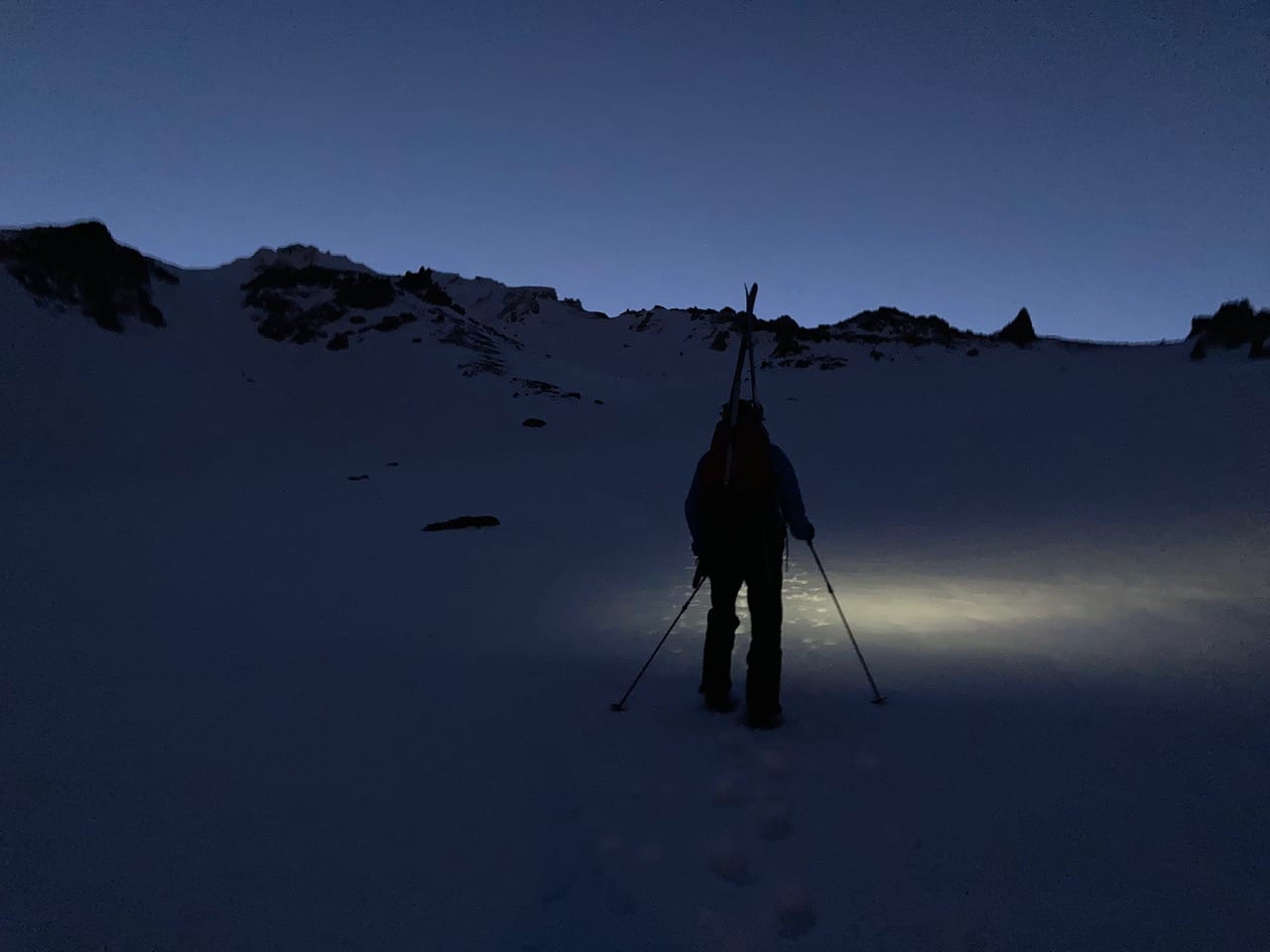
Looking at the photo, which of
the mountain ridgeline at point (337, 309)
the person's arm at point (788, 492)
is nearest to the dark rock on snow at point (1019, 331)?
the mountain ridgeline at point (337, 309)


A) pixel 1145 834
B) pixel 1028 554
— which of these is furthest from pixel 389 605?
pixel 1028 554

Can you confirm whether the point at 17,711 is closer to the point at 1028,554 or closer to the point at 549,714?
the point at 549,714

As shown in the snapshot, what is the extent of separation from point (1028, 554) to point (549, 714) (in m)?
8.98

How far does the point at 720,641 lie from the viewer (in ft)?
17.5

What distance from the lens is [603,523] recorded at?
50.5 feet

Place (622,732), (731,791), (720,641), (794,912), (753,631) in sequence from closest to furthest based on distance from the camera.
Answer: (794,912) → (731,791) → (622,732) → (753,631) → (720,641)

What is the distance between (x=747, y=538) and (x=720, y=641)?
33.6 inches

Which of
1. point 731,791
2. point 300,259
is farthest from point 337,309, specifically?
point 731,791

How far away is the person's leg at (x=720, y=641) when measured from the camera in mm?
5312

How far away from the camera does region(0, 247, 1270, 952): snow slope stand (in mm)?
3133

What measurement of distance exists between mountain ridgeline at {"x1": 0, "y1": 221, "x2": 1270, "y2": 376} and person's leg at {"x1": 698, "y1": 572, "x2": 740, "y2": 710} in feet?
108

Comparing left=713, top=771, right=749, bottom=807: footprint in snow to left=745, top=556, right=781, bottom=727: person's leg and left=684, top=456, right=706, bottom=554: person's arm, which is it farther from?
left=684, top=456, right=706, bottom=554: person's arm

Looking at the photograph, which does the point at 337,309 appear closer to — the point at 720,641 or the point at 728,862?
the point at 720,641

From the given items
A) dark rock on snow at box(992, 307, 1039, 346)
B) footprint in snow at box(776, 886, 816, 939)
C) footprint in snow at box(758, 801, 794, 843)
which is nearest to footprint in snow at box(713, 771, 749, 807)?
footprint in snow at box(758, 801, 794, 843)
